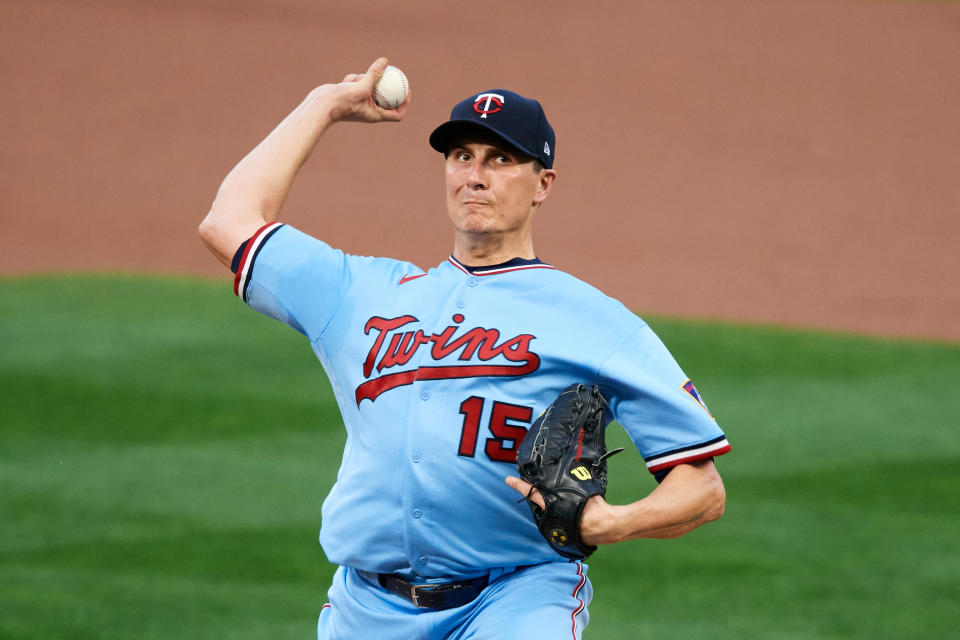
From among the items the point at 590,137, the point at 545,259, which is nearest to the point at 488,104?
the point at 545,259

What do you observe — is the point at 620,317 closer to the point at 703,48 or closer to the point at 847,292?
the point at 847,292

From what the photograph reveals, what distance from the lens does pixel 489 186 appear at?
3.44m

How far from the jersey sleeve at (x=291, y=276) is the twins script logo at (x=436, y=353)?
14 cm

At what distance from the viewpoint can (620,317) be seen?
3.26 m

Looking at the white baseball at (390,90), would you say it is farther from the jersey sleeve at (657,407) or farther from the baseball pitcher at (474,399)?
the jersey sleeve at (657,407)

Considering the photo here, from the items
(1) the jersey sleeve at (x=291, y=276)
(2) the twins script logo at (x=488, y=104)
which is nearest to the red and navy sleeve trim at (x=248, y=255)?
(1) the jersey sleeve at (x=291, y=276)

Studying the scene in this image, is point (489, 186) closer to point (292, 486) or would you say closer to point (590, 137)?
point (292, 486)

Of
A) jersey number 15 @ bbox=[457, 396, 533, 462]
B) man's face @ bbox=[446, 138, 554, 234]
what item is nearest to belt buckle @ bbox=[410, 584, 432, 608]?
jersey number 15 @ bbox=[457, 396, 533, 462]

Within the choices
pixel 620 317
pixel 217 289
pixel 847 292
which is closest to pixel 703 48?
pixel 847 292

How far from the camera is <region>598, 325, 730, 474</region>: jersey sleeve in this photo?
3.16 metres

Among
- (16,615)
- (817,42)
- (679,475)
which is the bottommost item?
(16,615)

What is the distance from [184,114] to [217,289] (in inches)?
239

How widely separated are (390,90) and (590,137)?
1448 centimetres

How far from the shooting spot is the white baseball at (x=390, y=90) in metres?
3.71
